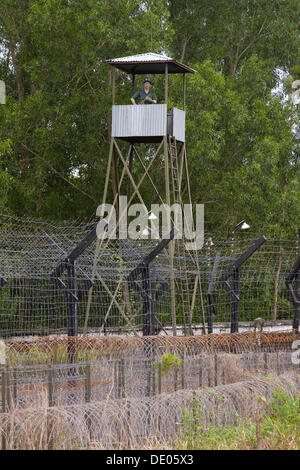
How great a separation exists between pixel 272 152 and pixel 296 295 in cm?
1062

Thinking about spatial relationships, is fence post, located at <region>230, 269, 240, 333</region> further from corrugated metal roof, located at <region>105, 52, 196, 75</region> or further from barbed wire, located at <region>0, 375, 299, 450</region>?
corrugated metal roof, located at <region>105, 52, 196, 75</region>

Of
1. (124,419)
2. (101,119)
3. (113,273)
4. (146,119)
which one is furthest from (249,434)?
(101,119)

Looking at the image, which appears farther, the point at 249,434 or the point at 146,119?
the point at 146,119

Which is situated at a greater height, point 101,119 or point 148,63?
point 101,119

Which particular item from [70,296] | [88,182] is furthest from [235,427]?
[88,182]

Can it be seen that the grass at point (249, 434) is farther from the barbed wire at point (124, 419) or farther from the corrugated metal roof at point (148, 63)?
the corrugated metal roof at point (148, 63)

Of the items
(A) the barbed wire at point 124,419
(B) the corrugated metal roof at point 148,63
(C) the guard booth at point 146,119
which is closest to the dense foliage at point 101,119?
(B) the corrugated metal roof at point 148,63

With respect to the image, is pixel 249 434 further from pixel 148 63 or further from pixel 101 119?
pixel 101 119

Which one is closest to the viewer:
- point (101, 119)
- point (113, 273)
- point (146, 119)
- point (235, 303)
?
point (235, 303)

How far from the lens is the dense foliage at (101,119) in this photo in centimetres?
2566

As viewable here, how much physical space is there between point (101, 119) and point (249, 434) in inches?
738

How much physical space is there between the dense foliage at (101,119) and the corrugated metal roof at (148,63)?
174 inches

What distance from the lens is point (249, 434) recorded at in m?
9.18

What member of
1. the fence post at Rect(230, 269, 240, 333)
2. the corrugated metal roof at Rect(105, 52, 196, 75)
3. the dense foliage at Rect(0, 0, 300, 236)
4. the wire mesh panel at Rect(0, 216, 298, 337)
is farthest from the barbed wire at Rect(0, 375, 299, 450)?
the dense foliage at Rect(0, 0, 300, 236)
